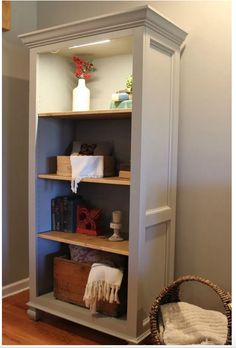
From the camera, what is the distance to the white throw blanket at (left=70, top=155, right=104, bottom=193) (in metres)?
2.12

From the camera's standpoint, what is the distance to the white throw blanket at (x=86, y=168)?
83.5 inches

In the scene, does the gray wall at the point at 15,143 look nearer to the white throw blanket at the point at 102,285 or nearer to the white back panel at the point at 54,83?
the white back panel at the point at 54,83

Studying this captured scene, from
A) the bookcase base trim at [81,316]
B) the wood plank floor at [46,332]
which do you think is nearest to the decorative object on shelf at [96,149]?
the bookcase base trim at [81,316]

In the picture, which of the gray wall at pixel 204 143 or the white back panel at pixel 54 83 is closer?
the gray wall at pixel 204 143

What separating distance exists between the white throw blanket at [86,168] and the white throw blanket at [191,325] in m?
0.84

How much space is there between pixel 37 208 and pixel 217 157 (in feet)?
3.84

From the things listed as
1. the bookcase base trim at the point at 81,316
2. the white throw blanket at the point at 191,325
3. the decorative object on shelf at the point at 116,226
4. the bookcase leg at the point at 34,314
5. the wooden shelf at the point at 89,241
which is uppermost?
the decorative object on shelf at the point at 116,226

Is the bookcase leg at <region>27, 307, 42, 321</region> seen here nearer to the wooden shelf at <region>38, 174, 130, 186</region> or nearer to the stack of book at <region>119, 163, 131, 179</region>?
the wooden shelf at <region>38, 174, 130, 186</region>

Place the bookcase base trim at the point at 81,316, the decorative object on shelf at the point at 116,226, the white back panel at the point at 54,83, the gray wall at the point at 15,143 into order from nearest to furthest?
1. the bookcase base trim at the point at 81,316
2. the decorative object on shelf at the point at 116,226
3. the white back panel at the point at 54,83
4. the gray wall at the point at 15,143

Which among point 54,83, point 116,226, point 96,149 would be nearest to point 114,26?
point 54,83

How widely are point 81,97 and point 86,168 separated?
0.51 meters

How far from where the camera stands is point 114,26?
1.88 meters

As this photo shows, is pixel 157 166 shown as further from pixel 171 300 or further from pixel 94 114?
pixel 171 300
